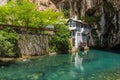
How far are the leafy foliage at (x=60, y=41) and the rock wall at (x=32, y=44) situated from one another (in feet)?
6.77

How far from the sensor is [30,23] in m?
48.6

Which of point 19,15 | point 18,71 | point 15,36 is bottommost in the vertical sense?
point 18,71

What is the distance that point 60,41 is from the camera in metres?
52.5

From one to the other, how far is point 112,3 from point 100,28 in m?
8.23

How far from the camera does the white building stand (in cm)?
6329

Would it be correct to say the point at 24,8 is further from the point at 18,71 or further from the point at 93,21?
the point at 93,21

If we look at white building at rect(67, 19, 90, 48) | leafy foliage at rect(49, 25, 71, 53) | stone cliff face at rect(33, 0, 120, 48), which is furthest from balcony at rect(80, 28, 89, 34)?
leafy foliage at rect(49, 25, 71, 53)

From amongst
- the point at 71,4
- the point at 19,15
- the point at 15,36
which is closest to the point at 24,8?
the point at 19,15

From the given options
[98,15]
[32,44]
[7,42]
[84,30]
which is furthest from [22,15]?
[98,15]

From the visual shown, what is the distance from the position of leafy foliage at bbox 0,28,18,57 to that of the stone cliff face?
2864cm

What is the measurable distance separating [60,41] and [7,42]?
634 inches

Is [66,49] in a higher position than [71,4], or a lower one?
lower

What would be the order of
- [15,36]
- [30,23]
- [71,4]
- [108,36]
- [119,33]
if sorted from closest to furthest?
[15,36], [30,23], [119,33], [108,36], [71,4]

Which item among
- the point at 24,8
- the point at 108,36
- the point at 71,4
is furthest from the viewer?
the point at 71,4
